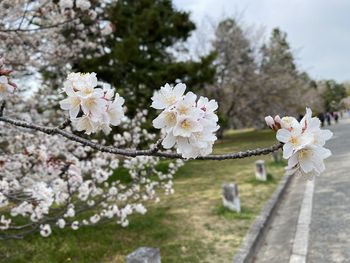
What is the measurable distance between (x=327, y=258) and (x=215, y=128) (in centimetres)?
404

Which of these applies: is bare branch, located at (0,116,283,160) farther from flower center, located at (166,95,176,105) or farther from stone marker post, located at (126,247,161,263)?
stone marker post, located at (126,247,161,263)

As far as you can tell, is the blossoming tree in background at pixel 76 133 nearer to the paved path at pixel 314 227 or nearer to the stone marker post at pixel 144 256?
the stone marker post at pixel 144 256

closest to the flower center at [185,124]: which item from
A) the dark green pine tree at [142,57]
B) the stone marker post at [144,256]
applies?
the stone marker post at [144,256]

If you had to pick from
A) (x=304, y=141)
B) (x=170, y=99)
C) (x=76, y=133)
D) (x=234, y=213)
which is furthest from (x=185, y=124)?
(x=234, y=213)

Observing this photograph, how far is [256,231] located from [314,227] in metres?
0.90

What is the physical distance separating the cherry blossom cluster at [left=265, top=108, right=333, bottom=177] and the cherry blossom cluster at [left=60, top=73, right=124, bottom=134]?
0.77m

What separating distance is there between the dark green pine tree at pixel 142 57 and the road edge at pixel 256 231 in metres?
6.55

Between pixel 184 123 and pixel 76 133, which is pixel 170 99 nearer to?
pixel 184 123

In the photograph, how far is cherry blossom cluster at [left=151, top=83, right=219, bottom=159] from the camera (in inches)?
65.0

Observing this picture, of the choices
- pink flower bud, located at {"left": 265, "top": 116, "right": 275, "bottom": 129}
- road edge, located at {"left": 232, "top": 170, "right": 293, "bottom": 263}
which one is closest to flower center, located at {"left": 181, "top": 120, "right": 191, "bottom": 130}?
pink flower bud, located at {"left": 265, "top": 116, "right": 275, "bottom": 129}

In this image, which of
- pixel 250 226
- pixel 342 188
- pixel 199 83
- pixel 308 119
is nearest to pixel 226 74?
pixel 199 83

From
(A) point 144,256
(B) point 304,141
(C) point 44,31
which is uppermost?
(C) point 44,31

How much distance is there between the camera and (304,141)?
1632mm

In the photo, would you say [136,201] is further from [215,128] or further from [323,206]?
[215,128]
